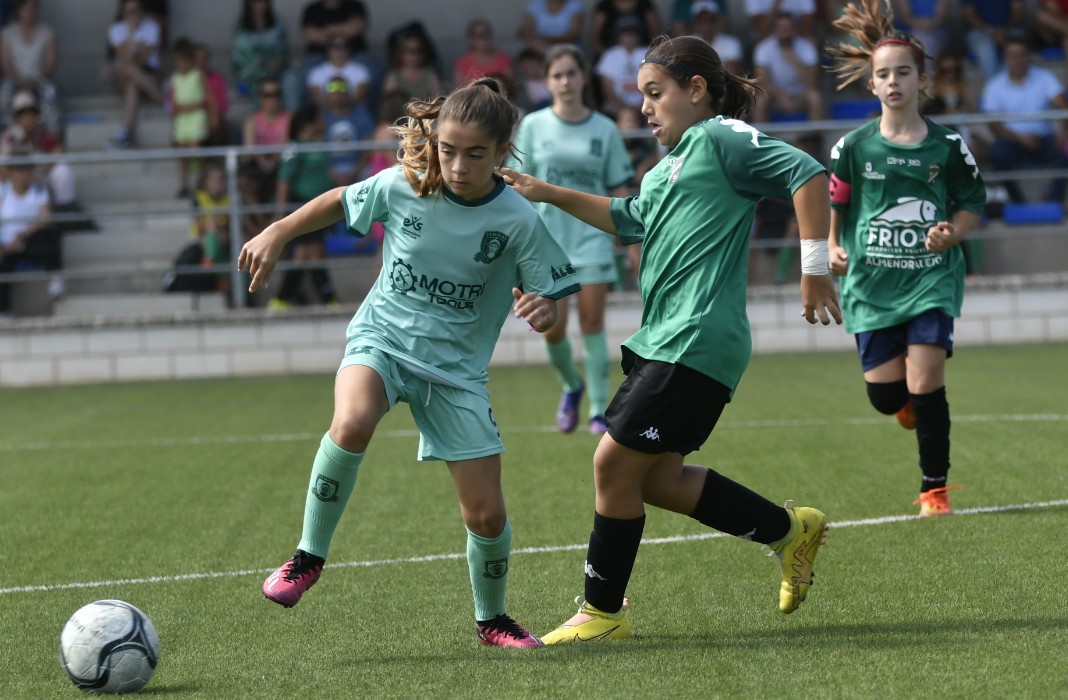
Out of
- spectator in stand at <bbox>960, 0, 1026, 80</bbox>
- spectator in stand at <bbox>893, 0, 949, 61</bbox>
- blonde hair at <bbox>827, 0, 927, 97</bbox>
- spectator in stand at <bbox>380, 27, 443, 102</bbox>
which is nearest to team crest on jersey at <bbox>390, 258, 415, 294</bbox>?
blonde hair at <bbox>827, 0, 927, 97</bbox>

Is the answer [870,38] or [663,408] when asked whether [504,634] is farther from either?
[870,38]

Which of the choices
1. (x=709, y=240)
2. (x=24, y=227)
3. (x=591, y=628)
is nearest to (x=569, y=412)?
(x=591, y=628)

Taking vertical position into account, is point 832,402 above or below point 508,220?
below

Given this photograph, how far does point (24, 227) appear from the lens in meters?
13.7

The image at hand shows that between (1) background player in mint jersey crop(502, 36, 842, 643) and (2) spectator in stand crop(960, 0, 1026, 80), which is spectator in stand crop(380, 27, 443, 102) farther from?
(1) background player in mint jersey crop(502, 36, 842, 643)

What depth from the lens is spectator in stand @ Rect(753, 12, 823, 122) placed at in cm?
1509

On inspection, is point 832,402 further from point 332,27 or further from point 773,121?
point 332,27

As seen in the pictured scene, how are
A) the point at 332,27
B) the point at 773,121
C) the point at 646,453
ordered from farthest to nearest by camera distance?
1. the point at 332,27
2. the point at 773,121
3. the point at 646,453

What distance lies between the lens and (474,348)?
168 inches

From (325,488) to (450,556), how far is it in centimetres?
125

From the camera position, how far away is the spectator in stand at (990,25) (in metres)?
16.1

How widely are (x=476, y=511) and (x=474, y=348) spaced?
50 centimetres

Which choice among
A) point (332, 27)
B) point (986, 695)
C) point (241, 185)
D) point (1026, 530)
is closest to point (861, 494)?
point (1026, 530)

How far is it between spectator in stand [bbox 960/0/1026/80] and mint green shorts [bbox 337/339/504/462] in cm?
1338
